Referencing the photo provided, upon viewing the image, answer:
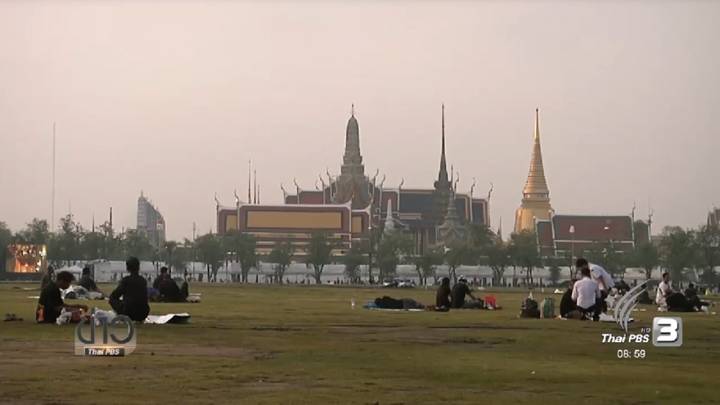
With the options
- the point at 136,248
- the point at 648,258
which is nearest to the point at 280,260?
the point at 136,248

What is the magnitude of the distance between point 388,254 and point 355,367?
94.7m

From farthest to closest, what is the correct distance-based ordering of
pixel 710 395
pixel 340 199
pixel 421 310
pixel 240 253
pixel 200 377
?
1. pixel 340 199
2. pixel 240 253
3. pixel 421 310
4. pixel 200 377
5. pixel 710 395

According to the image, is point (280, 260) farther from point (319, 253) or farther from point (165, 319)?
point (165, 319)

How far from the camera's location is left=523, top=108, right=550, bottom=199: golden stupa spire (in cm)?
15625

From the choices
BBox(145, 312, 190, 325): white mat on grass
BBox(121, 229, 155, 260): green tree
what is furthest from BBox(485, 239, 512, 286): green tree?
BBox(145, 312, 190, 325): white mat on grass

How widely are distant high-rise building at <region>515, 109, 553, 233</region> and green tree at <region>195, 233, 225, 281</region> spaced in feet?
171

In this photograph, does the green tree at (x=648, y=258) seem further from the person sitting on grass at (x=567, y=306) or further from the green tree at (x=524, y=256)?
the person sitting on grass at (x=567, y=306)

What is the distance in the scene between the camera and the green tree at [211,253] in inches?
4181

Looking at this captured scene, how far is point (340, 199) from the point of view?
5832 inches

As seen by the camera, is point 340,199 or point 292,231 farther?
point 340,199

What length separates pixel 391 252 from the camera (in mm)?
109562

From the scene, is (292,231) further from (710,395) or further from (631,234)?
(710,395)

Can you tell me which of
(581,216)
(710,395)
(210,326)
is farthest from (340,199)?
(710,395)

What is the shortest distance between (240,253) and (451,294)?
7823 cm
